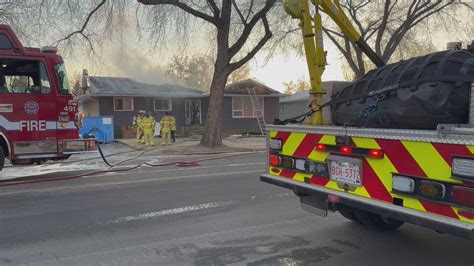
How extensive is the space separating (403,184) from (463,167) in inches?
21.9

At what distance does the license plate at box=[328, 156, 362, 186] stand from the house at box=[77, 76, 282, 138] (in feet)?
76.5

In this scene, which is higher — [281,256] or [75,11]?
[75,11]

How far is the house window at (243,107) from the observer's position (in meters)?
30.2

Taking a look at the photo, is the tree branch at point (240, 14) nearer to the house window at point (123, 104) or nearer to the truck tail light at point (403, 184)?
the house window at point (123, 104)

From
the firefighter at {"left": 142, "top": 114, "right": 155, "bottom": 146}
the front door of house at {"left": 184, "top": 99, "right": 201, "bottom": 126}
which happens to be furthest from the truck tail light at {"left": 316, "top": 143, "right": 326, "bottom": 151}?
the front door of house at {"left": 184, "top": 99, "right": 201, "bottom": 126}

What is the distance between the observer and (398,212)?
3453 millimetres

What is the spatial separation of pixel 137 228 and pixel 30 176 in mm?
6058

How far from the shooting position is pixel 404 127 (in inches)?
148

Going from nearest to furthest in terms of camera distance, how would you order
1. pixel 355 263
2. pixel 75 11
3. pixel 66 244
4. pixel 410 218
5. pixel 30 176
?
pixel 410 218 → pixel 355 263 → pixel 66 244 → pixel 30 176 → pixel 75 11

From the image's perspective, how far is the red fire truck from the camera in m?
9.30

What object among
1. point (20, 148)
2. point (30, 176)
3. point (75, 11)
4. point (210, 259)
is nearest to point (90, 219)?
point (210, 259)

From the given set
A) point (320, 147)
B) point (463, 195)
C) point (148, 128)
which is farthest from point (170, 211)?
point (148, 128)

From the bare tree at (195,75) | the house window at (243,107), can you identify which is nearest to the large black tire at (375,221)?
the house window at (243,107)

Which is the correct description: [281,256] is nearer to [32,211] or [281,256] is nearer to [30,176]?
[32,211]
